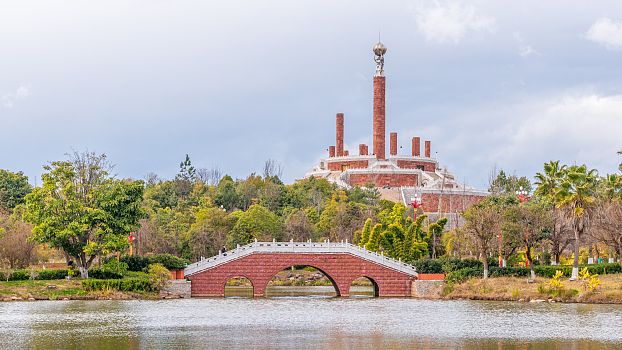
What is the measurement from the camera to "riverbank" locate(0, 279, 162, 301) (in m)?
37.3

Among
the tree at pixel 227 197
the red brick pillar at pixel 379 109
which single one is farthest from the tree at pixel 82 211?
the red brick pillar at pixel 379 109

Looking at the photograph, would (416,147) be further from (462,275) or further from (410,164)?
(462,275)

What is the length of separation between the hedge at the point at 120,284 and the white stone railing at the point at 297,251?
438 cm

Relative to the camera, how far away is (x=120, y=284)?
40312 mm

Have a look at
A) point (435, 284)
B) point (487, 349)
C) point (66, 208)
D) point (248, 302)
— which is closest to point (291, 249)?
point (248, 302)

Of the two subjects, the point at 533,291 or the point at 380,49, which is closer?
the point at 533,291

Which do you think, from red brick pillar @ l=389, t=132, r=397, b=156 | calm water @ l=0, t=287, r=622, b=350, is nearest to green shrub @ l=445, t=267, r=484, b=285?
calm water @ l=0, t=287, r=622, b=350

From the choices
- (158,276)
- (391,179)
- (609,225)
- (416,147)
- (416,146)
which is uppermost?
(416,146)

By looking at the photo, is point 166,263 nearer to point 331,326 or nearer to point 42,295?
point 42,295

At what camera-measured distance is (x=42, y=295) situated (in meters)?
37.9

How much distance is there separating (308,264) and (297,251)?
1130mm

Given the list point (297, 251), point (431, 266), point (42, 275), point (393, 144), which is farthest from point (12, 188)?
point (393, 144)

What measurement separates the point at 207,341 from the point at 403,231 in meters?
31.7

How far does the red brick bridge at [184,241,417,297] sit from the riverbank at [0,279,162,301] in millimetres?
6204
